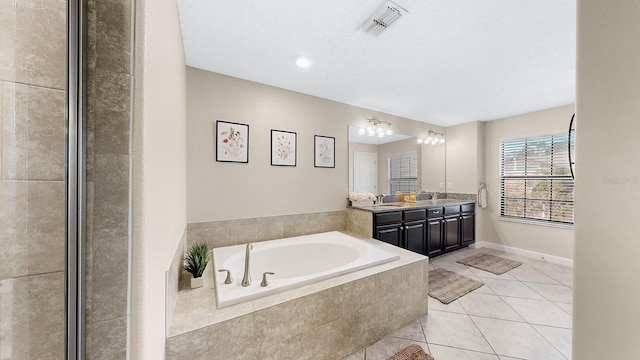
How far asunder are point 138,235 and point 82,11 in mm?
645

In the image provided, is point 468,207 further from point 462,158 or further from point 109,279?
point 109,279

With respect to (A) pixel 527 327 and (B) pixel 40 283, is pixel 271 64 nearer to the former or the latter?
(B) pixel 40 283

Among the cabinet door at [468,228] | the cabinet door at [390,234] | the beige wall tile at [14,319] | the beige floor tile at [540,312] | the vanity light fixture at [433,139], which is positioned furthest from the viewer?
the vanity light fixture at [433,139]

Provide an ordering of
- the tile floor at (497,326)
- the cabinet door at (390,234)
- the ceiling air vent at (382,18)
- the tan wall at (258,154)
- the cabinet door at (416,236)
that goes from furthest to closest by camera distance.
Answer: the cabinet door at (416,236), the cabinet door at (390,234), the tan wall at (258,154), the tile floor at (497,326), the ceiling air vent at (382,18)

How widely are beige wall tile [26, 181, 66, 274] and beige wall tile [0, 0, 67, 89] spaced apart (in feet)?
0.89

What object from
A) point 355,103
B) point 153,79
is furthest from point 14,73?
point 355,103

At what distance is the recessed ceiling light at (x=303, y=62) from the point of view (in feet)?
6.65

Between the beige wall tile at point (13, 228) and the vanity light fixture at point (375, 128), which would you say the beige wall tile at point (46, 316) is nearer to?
the beige wall tile at point (13, 228)

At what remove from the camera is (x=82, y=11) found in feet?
1.94

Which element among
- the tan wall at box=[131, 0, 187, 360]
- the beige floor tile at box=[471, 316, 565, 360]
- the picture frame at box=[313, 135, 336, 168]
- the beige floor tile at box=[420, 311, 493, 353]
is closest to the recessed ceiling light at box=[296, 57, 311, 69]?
the picture frame at box=[313, 135, 336, 168]

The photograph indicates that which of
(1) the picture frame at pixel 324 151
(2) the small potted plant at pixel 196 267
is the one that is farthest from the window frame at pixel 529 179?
(2) the small potted plant at pixel 196 267

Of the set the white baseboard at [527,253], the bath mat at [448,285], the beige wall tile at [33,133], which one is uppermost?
the beige wall tile at [33,133]

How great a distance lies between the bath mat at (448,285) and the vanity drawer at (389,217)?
863mm

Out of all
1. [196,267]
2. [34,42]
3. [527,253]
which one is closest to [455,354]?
[196,267]
